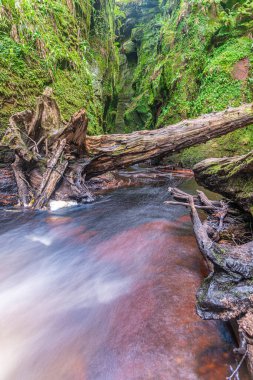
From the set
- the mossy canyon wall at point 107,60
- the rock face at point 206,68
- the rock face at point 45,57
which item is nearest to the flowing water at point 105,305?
the rock face at point 45,57

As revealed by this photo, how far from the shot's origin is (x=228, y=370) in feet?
4.25

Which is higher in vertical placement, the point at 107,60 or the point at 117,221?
the point at 107,60

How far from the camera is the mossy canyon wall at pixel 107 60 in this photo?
6.30 metres

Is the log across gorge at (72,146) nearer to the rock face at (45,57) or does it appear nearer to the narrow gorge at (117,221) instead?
the narrow gorge at (117,221)

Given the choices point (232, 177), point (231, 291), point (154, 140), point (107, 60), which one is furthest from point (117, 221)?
point (107, 60)

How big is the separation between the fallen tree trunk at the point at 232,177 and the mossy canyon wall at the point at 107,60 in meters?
4.70

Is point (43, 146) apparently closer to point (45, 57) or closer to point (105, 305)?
point (45, 57)

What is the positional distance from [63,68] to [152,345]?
27.3ft

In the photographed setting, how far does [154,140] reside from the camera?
5.58 metres

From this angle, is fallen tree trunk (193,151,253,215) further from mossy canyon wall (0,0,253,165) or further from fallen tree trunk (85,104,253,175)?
mossy canyon wall (0,0,253,165)

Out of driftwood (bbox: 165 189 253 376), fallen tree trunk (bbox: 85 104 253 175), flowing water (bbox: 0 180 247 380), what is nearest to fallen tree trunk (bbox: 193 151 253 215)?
flowing water (bbox: 0 180 247 380)

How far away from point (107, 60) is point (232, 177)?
12863 mm

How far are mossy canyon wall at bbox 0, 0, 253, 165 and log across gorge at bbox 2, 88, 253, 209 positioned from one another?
115 centimetres

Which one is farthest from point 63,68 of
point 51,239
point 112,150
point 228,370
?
point 228,370
